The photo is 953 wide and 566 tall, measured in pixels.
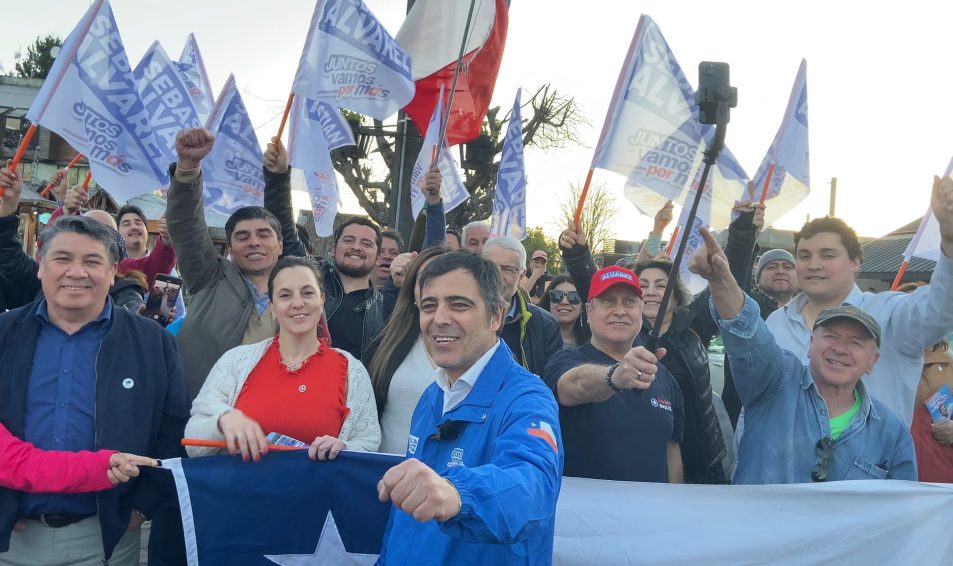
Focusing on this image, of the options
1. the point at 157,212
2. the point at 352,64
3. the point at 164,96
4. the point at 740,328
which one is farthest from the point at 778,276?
the point at 157,212

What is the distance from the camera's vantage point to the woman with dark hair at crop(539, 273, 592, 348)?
5.47 m

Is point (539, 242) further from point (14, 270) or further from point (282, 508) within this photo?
point (282, 508)

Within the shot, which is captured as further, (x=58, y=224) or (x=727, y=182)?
(x=727, y=182)

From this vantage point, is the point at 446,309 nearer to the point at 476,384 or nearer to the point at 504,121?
the point at 476,384

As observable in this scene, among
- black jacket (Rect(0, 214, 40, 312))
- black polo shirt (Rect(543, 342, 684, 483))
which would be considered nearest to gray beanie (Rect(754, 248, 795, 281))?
black polo shirt (Rect(543, 342, 684, 483))

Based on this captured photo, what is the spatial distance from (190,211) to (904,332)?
140 inches

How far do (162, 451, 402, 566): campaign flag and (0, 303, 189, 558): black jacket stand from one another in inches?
8.1

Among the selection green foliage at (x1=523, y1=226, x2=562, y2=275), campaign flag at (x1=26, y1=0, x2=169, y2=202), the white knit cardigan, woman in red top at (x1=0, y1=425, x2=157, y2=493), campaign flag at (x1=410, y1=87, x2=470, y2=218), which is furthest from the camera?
green foliage at (x1=523, y1=226, x2=562, y2=275)

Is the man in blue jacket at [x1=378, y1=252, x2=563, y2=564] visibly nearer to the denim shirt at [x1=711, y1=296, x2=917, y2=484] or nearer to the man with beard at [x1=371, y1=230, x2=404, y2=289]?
the denim shirt at [x1=711, y1=296, x2=917, y2=484]

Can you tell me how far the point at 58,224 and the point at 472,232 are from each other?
132 inches

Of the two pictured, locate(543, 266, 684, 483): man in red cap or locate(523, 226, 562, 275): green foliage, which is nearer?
locate(543, 266, 684, 483): man in red cap

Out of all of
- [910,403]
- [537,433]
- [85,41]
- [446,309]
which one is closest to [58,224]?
[446,309]

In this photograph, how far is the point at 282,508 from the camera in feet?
9.65

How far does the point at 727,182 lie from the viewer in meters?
5.75
